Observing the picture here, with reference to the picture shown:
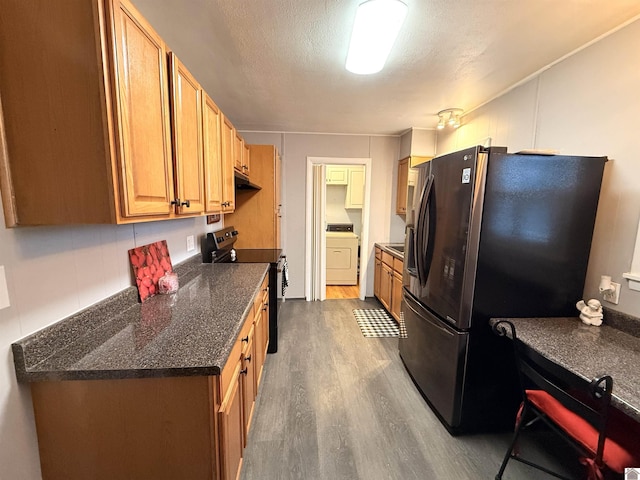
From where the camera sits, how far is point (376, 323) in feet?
11.0

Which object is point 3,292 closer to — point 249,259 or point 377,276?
point 249,259

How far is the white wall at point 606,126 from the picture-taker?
4.74 feet

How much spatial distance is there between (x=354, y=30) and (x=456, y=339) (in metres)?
1.85

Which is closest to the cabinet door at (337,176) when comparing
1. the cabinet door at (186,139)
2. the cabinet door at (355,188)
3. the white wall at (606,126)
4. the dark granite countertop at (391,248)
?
the cabinet door at (355,188)

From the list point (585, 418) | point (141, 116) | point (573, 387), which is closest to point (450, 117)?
point (573, 387)

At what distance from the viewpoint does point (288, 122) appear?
329cm

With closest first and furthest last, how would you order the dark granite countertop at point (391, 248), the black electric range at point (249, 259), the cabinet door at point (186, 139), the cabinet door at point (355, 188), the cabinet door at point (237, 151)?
1. the cabinet door at point (186, 139)
2. the cabinet door at point (237, 151)
3. the black electric range at point (249, 259)
4. the dark granite countertop at point (391, 248)
5. the cabinet door at point (355, 188)

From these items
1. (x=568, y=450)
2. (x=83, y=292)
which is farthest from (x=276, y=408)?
(x=568, y=450)

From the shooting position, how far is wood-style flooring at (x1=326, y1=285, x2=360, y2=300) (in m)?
4.34

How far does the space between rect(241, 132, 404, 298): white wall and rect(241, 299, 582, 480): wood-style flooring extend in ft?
5.08

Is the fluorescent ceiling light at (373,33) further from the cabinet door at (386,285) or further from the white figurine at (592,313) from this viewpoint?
the cabinet door at (386,285)

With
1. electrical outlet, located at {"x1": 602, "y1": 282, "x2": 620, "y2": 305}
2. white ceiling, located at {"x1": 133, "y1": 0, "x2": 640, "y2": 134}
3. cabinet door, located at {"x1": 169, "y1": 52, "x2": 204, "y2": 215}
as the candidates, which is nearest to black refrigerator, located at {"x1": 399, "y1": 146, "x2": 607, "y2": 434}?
electrical outlet, located at {"x1": 602, "y1": 282, "x2": 620, "y2": 305}

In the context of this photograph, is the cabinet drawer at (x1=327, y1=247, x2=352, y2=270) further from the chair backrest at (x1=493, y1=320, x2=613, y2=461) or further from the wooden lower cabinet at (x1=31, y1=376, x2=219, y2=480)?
the wooden lower cabinet at (x1=31, y1=376, x2=219, y2=480)

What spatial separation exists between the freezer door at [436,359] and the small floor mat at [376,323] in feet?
2.49
